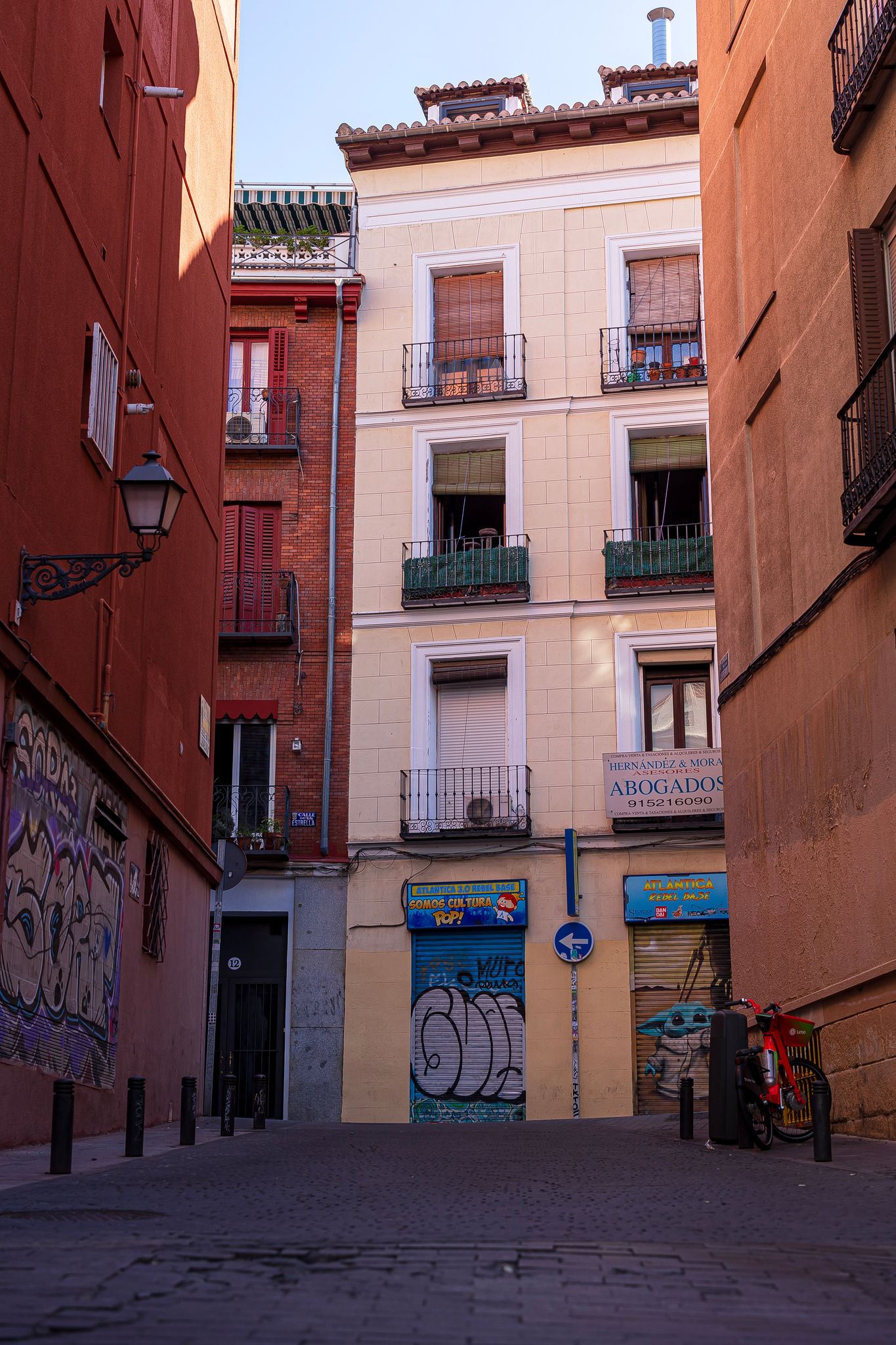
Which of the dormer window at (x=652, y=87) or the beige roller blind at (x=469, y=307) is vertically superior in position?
the dormer window at (x=652, y=87)

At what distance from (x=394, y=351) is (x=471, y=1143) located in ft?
54.0

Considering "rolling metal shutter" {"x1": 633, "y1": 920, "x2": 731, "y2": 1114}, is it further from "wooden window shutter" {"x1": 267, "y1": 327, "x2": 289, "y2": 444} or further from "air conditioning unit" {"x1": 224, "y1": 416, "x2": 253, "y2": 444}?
"air conditioning unit" {"x1": 224, "y1": 416, "x2": 253, "y2": 444}

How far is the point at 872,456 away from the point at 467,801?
43.6 ft

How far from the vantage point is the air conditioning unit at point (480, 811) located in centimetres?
2402

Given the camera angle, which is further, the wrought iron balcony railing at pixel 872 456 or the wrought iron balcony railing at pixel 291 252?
the wrought iron balcony railing at pixel 291 252

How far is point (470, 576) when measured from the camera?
82.6 ft

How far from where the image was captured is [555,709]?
80.1 ft

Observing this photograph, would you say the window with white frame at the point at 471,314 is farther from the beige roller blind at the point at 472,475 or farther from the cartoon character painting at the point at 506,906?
the cartoon character painting at the point at 506,906

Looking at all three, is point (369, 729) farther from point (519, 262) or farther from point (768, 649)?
point (768, 649)

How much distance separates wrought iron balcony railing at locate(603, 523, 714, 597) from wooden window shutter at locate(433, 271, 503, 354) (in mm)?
4860

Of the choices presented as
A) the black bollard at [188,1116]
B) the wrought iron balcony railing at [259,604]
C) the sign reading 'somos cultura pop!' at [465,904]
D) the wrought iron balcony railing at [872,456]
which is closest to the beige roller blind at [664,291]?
the wrought iron balcony railing at [259,604]

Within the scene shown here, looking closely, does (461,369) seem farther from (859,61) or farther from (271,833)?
(859,61)

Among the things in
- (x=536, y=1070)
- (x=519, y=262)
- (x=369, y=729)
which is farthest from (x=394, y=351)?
(x=536, y=1070)

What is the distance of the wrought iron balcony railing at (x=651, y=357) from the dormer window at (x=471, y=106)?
582 centimetres
